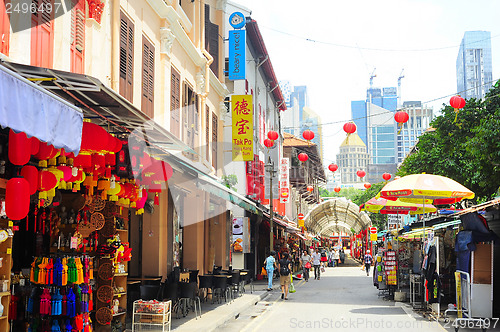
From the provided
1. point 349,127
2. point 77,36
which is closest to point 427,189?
point 349,127

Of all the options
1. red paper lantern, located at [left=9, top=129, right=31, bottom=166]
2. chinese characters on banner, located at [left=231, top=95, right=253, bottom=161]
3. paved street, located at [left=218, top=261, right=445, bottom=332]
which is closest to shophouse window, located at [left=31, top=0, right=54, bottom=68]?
red paper lantern, located at [left=9, top=129, right=31, bottom=166]

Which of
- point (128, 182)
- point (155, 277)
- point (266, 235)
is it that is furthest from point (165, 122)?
point (266, 235)

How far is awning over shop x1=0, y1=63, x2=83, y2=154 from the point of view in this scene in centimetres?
514

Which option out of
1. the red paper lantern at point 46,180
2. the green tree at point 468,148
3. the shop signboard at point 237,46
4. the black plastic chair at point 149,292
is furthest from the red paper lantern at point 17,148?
the shop signboard at point 237,46

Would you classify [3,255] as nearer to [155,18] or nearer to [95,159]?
[95,159]

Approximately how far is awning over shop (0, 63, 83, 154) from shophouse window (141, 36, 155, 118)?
857 centimetres

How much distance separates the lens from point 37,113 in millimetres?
5699

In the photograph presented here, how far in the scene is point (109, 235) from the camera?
11094 millimetres

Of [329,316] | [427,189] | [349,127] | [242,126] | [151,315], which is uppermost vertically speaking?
[242,126]

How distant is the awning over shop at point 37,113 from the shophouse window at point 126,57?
7.04 metres

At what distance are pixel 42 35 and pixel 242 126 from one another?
15328 millimetres

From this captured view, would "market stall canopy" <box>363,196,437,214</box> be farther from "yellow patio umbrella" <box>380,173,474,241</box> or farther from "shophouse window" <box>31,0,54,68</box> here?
"shophouse window" <box>31,0,54,68</box>

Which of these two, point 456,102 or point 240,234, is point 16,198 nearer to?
point 456,102

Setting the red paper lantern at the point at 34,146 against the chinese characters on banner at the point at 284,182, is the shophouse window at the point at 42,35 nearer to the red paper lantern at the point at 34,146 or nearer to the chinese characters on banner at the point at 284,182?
the red paper lantern at the point at 34,146
